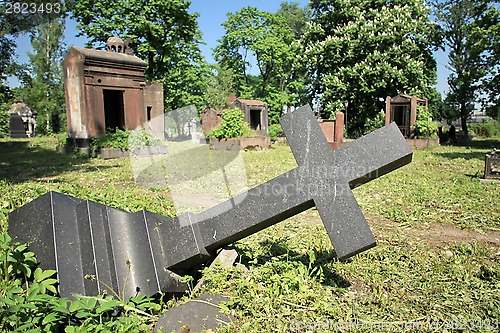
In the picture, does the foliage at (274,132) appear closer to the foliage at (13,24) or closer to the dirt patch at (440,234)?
the foliage at (13,24)

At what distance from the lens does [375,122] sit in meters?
24.3

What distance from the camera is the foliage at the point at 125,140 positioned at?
560 inches

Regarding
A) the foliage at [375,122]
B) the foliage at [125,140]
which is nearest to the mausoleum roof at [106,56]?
the foliage at [125,140]

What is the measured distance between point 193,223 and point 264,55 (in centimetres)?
3276

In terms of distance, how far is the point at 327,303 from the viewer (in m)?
2.54

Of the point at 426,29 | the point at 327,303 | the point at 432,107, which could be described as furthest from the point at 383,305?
the point at 432,107

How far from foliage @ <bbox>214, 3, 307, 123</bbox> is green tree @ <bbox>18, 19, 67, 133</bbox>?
15573mm

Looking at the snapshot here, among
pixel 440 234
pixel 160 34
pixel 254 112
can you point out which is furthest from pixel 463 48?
pixel 440 234

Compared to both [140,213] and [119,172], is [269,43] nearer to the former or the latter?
[119,172]

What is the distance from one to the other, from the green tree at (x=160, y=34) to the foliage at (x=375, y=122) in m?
14.1

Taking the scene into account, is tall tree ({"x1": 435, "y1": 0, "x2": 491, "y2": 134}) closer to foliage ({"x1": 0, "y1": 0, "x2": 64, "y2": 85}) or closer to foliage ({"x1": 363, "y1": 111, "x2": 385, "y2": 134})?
foliage ({"x1": 363, "y1": 111, "x2": 385, "y2": 134})

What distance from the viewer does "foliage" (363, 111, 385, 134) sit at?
23656 millimetres

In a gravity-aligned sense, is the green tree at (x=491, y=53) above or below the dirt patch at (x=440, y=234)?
above

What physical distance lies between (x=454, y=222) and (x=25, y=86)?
136 ft
